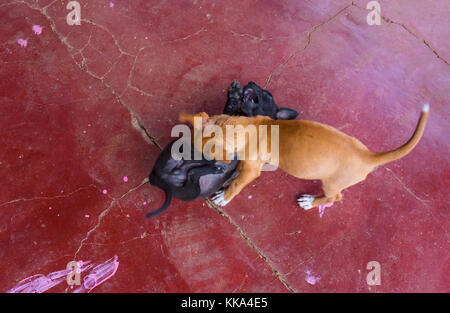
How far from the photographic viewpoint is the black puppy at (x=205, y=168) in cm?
258

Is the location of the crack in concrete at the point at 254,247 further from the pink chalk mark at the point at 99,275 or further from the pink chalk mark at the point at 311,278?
the pink chalk mark at the point at 99,275

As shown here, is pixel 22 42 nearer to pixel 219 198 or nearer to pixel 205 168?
pixel 205 168

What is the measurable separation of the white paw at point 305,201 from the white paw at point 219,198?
2.37 feet

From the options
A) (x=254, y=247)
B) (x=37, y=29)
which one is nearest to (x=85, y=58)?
(x=37, y=29)

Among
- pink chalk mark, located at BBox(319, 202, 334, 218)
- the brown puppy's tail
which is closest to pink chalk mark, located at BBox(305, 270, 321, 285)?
pink chalk mark, located at BBox(319, 202, 334, 218)

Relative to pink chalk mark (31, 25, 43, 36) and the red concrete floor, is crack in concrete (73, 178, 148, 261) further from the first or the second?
pink chalk mark (31, 25, 43, 36)

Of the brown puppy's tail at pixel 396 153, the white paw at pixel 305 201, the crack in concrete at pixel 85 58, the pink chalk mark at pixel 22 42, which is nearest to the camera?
the brown puppy's tail at pixel 396 153

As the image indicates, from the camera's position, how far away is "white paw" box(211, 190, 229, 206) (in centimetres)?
301

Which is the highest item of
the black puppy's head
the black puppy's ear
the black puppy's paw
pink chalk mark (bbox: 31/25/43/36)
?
pink chalk mark (bbox: 31/25/43/36)

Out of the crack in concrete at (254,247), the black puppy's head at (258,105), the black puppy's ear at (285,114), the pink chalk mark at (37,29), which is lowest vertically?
the crack in concrete at (254,247)

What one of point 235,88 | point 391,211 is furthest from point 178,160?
point 391,211

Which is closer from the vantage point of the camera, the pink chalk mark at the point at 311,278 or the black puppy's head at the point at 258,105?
the black puppy's head at the point at 258,105

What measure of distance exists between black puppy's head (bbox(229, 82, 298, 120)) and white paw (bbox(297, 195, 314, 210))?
78 centimetres

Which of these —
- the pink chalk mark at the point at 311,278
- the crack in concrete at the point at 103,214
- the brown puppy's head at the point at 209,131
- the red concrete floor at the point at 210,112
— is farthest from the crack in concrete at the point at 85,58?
the pink chalk mark at the point at 311,278
